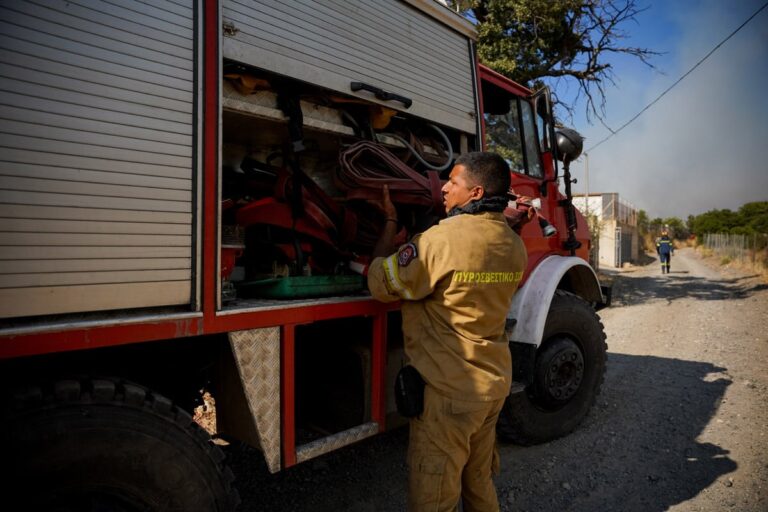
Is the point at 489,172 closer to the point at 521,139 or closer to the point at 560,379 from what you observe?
the point at 521,139

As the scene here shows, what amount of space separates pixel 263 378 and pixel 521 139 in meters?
2.93

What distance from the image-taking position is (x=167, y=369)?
2273 millimetres

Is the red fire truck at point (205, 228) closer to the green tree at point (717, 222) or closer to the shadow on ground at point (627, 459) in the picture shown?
the shadow on ground at point (627, 459)

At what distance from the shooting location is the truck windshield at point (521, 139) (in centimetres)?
377

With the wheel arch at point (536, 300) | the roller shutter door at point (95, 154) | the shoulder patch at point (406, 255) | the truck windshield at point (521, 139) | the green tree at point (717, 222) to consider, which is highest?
the green tree at point (717, 222)

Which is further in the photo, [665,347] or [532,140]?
[665,347]

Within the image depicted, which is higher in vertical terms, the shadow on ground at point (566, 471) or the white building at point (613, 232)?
the white building at point (613, 232)

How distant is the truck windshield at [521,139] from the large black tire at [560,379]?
3.59 ft

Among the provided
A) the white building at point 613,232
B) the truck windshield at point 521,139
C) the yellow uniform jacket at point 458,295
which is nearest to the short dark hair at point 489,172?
the yellow uniform jacket at point 458,295

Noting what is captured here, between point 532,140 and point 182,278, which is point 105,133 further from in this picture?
point 532,140

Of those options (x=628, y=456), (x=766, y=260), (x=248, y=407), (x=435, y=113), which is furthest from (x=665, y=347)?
(x=766, y=260)

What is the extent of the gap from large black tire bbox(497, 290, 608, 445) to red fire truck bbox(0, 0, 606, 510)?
0.03 meters

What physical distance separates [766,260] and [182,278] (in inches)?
1002

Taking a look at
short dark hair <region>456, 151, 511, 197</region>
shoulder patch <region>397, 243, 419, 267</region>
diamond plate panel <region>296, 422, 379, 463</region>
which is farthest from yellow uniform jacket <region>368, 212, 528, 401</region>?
diamond plate panel <region>296, 422, 379, 463</region>
